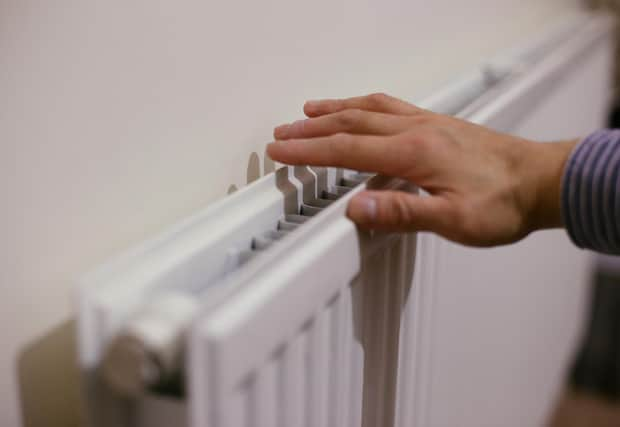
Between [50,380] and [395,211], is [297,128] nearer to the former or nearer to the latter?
[395,211]

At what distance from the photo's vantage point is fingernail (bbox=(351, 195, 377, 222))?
1.41 feet

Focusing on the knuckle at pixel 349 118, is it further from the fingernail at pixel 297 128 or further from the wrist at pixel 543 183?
the wrist at pixel 543 183

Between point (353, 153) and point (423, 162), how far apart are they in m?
0.05

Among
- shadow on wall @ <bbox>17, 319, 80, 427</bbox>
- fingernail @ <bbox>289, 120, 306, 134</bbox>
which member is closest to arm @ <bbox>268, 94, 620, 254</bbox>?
fingernail @ <bbox>289, 120, 306, 134</bbox>

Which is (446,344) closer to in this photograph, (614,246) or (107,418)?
(614,246)

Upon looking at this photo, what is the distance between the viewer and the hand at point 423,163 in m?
0.45

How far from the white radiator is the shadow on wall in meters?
0.07

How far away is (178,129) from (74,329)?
14 centimetres

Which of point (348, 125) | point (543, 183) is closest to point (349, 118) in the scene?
point (348, 125)

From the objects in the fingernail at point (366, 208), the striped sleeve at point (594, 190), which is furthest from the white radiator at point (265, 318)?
the striped sleeve at point (594, 190)

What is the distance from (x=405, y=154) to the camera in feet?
1.52

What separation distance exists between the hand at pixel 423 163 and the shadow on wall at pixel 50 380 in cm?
18

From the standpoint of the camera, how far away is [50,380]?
418 millimetres

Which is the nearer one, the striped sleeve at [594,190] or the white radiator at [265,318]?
the white radiator at [265,318]
